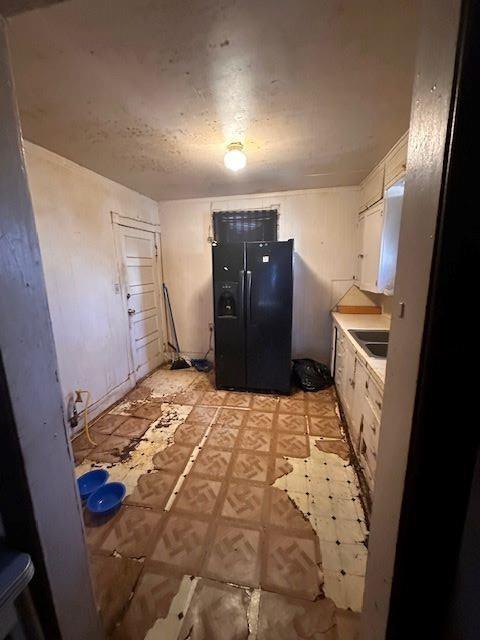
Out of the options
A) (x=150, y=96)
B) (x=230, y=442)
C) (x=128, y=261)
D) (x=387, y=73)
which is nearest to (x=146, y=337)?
(x=128, y=261)

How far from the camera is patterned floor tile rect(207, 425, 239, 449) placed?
2.26 meters

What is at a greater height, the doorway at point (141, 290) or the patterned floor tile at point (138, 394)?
the doorway at point (141, 290)

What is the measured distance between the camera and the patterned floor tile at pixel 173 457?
2027 millimetres

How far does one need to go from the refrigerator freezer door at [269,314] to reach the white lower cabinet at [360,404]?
622mm

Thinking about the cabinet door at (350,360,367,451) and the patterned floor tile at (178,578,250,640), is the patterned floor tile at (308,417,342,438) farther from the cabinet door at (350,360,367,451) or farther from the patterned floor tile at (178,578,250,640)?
the patterned floor tile at (178,578,250,640)

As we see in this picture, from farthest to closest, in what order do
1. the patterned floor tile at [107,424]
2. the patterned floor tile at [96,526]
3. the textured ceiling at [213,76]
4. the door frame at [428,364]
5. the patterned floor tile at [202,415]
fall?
the patterned floor tile at [202,415] < the patterned floor tile at [107,424] < the patterned floor tile at [96,526] < the textured ceiling at [213,76] < the door frame at [428,364]

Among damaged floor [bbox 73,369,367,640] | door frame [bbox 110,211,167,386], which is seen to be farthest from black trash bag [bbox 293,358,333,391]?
door frame [bbox 110,211,167,386]

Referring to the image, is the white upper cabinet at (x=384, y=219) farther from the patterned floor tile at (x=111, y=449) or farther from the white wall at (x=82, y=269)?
the white wall at (x=82, y=269)

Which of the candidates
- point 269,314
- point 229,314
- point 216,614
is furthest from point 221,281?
point 216,614

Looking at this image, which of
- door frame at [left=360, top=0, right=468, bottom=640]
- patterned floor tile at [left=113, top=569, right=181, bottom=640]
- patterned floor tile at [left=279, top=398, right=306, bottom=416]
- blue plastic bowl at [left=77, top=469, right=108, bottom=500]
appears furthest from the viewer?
patterned floor tile at [left=279, top=398, right=306, bottom=416]

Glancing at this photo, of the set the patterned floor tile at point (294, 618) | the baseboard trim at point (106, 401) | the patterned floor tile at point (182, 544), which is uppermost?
the baseboard trim at point (106, 401)

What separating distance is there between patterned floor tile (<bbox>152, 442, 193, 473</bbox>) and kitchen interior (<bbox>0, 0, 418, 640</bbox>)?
0.05 ft

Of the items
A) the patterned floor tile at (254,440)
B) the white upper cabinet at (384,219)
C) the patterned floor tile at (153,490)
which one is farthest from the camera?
the patterned floor tile at (254,440)

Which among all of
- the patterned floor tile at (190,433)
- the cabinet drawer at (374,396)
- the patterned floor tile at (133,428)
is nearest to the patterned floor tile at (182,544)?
the patterned floor tile at (190,433)
